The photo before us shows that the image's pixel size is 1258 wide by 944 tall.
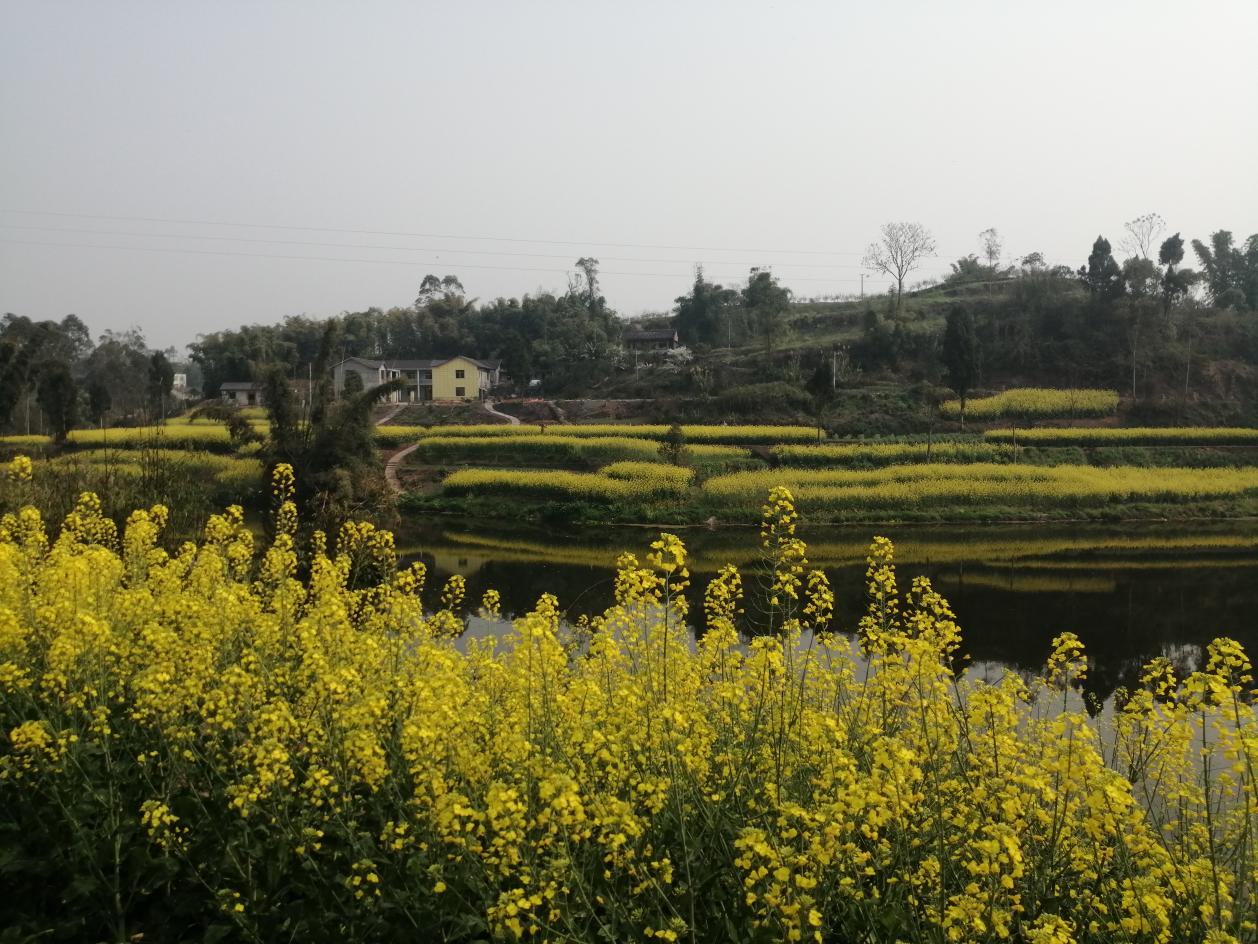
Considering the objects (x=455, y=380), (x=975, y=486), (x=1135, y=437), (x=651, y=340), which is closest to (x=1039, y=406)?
(x=1135, y=437)

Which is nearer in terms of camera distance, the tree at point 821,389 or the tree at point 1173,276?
the tree at point 821,389

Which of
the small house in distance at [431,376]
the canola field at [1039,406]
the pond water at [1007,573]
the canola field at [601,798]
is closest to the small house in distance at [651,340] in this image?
the small house in distance at [431,376]

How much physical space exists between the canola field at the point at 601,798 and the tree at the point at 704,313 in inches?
2023

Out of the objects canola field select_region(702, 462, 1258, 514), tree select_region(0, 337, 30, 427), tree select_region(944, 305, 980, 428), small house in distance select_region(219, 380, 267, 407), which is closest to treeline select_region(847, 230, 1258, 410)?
tree select_region(944, 305, 980, 428)

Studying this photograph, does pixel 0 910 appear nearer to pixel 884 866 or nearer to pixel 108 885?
pixel 108 885

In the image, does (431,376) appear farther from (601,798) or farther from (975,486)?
(601,798)

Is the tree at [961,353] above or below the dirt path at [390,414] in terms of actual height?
above

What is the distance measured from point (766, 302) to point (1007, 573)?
35592mm

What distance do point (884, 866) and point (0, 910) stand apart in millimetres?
4090

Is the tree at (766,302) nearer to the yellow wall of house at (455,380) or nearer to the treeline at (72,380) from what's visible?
the yellow wall of house at (455,380)

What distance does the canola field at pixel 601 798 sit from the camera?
3.18 m

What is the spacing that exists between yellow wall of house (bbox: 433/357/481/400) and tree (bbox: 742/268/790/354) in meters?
17.1

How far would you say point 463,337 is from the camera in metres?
62.7

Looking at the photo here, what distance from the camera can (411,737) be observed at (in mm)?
3842
